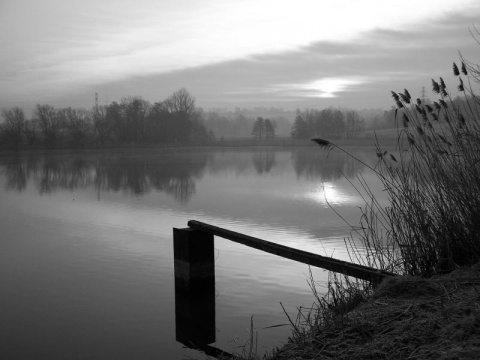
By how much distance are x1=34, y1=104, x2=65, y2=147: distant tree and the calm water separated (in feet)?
174

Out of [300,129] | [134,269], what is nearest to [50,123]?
[300,129]

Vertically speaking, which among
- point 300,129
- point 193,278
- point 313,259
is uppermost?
point 300,129

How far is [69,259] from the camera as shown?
28.7ft

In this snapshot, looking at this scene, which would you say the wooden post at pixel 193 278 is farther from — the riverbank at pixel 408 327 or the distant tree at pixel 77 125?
the distant tree at pixel 77 125

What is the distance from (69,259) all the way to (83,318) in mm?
2937

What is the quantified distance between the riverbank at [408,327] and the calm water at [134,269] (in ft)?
6.11

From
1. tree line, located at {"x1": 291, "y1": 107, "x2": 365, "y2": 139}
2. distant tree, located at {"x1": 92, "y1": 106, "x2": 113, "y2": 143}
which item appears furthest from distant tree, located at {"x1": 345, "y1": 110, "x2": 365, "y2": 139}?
distant tree, located at {"x1": 92, "y1": 106, "x2": 113, "y2": 143}

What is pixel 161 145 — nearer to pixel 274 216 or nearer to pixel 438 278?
pixel 274 216

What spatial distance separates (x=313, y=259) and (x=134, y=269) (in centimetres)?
362

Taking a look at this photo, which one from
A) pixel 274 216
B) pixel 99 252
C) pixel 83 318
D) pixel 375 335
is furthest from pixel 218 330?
pixel 274 216

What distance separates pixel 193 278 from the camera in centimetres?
638

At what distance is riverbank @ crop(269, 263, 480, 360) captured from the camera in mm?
2703

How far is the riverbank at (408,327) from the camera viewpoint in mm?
2703

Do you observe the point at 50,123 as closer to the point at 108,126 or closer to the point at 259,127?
the point at 108,126
